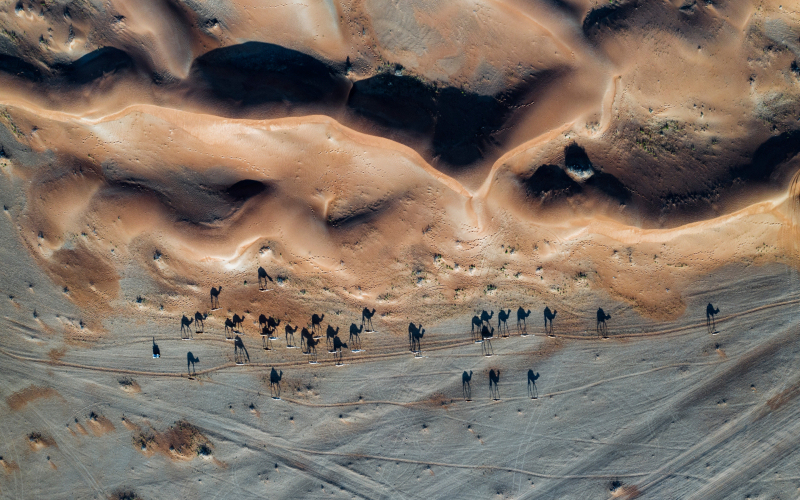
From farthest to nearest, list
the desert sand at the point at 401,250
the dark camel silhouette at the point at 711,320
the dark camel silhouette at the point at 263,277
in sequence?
the dark camel silhouette at the point at 711,320, the dark camel silhouette at the point at 263,277, the desert sand at the point at 401,250

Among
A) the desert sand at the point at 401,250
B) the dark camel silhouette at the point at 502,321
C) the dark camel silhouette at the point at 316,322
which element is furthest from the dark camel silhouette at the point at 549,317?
the dark camel silhouette at the point at 316,322

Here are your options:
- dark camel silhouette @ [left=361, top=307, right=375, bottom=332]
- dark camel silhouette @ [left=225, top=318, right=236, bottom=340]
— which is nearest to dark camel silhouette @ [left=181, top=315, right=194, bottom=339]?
dark camel silhouette @ [left=225, top=318, right=236, bottom=340]

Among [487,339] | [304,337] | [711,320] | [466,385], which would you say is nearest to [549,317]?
[487,339]

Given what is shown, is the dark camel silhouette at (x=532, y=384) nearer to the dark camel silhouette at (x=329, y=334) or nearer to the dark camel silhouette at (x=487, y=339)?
the dark camel silhouette at (x=487, y=339)

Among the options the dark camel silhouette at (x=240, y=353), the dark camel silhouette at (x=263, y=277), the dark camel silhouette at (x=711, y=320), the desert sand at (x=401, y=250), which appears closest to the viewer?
the desert sand at (x=401, y=250)

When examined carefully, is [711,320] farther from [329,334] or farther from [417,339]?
[329,334]

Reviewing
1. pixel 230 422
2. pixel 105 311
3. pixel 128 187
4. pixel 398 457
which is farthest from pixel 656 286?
pixel 105 311
